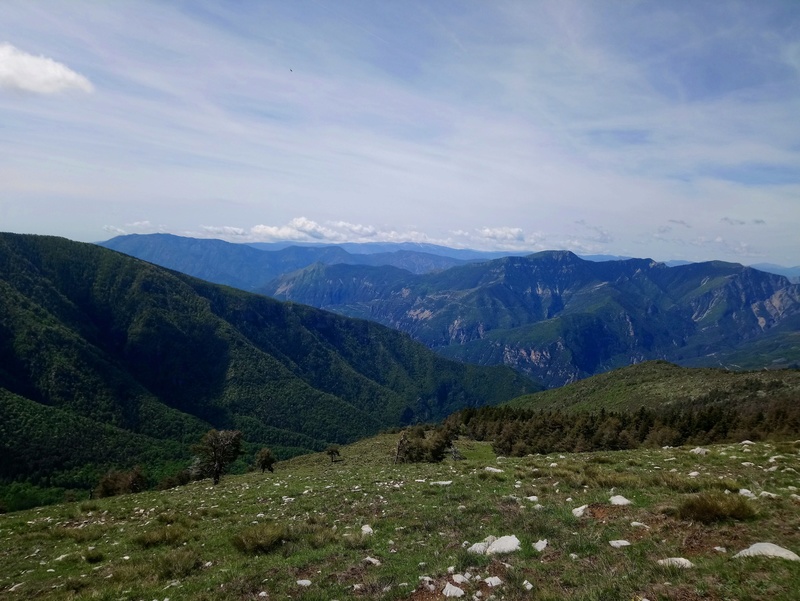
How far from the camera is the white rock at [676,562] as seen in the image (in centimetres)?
719

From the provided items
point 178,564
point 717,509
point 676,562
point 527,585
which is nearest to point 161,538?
point 178,564

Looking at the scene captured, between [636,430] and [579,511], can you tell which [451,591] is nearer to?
[579,511]

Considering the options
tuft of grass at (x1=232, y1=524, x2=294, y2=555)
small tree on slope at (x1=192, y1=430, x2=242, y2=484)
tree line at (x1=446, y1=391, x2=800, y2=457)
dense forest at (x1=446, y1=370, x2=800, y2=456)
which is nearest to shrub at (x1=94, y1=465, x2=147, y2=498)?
small tree on slope at (x1=192, y1=430, x2=242, y2=484)

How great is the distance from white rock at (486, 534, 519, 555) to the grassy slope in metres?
116

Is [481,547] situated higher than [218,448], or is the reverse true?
[481,547]

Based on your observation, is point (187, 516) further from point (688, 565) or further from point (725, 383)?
point (725, 383)

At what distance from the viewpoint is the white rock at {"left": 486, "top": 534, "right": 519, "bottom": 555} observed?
9266 millimetres

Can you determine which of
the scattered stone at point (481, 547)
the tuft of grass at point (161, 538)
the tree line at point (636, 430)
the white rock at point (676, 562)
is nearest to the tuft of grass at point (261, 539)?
the tuft of grass at point (161, 538)

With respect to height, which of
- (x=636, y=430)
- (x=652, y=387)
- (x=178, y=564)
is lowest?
(x=652, y=387)

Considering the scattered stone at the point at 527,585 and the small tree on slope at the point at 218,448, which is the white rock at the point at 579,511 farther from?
the small tree on slope at the point at 218,448

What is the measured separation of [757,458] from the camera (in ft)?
58.2

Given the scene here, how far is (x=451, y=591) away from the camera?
7.52 m

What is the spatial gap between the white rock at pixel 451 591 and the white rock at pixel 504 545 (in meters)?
1.84

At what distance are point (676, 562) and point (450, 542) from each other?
16.3 ft
